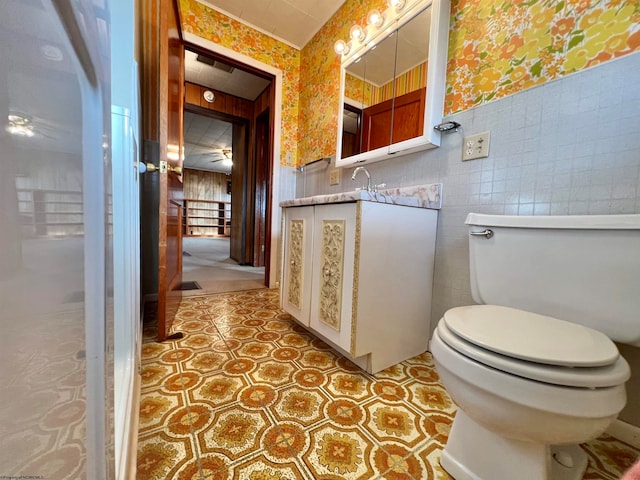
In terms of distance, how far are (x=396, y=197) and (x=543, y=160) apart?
0.55 meters

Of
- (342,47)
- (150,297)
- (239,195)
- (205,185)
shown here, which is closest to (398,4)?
(342,47)

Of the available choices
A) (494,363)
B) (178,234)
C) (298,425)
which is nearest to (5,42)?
(494,363)

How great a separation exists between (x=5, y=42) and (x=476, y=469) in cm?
103

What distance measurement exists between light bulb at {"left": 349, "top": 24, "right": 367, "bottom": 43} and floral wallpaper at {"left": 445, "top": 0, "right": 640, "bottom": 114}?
1.90 ft

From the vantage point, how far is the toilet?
1.68 feet

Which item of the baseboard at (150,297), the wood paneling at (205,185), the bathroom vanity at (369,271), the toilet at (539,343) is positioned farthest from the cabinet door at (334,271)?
the wood paneling at (205,185)

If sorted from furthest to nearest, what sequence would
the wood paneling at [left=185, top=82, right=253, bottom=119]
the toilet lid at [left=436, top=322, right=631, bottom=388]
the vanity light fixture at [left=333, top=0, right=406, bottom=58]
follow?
1. the wood paneling at [left=185, top=82, right=253, bottom=119]
2. the vanity light fixture at [left=333, top=0, right=406, bottom=58]
3. the toilet lid at [left=436, top=322, right=631, bottom=388]

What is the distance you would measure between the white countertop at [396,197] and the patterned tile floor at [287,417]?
746mm

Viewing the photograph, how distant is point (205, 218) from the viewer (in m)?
8.83

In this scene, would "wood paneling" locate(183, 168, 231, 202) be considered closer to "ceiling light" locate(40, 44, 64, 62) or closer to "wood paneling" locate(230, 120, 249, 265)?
"wood paneling" locate(230, 120, 249, 265)

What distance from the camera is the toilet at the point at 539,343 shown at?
1.68 ft

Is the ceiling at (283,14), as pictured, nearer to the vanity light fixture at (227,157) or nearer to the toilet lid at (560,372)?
the toilet lid at (560,372)

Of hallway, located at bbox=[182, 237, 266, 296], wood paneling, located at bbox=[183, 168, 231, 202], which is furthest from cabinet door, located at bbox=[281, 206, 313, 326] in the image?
wood paneling, located at bbox=[183, 168, 231, 202]

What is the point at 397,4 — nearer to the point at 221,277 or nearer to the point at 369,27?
the point at 369,27
